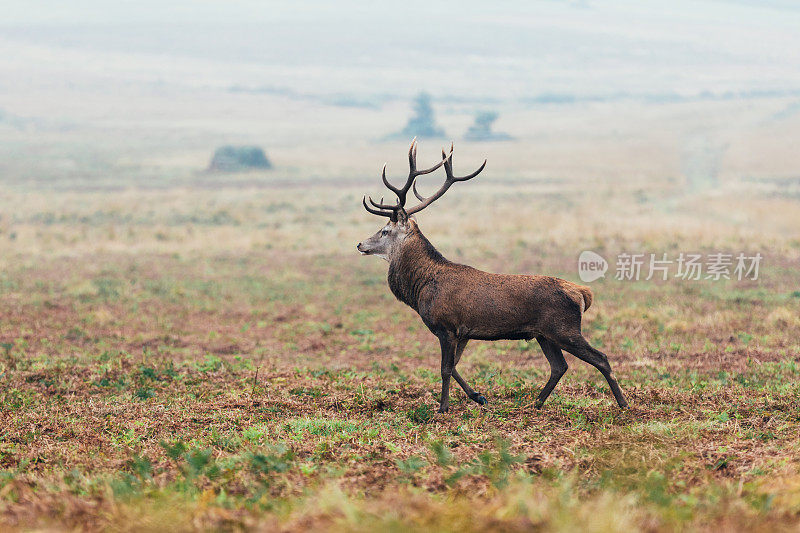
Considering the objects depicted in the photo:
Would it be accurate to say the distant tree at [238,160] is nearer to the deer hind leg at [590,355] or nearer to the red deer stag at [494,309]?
the red deer stag at [494,309]

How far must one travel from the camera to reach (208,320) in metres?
18.4

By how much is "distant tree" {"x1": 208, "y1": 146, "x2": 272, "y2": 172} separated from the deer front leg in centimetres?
6225

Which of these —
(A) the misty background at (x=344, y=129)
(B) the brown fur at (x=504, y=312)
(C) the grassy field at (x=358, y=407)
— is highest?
(A) the misty background at (x=344, y=129)

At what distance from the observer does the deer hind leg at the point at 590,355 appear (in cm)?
980

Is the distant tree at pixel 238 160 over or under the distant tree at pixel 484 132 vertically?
under

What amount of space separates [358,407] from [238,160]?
63902mm

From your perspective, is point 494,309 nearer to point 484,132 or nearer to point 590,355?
point 590,355

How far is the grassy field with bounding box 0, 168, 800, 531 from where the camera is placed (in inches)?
224

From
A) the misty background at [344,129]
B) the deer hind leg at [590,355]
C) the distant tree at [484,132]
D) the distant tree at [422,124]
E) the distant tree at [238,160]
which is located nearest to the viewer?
the deer hind leg at [590,355]

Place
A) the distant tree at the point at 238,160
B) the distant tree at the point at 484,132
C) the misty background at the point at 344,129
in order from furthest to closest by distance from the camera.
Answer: the distant tree at the point at 484,132, the misty background at the point at 344,129, the distant tree at the point at 238,160

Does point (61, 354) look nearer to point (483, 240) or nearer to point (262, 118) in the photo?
point (483, 240)

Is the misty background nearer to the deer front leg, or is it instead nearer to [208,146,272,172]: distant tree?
[208,146,272,172]: distant tree

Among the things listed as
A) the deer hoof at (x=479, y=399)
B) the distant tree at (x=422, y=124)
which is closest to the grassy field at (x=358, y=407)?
the deer hoof at (x=479, y=399)

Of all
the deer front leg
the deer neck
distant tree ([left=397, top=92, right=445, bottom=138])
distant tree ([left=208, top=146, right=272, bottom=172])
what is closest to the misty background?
distant tree ([left=208, top=146, right=272, bottom=172])
